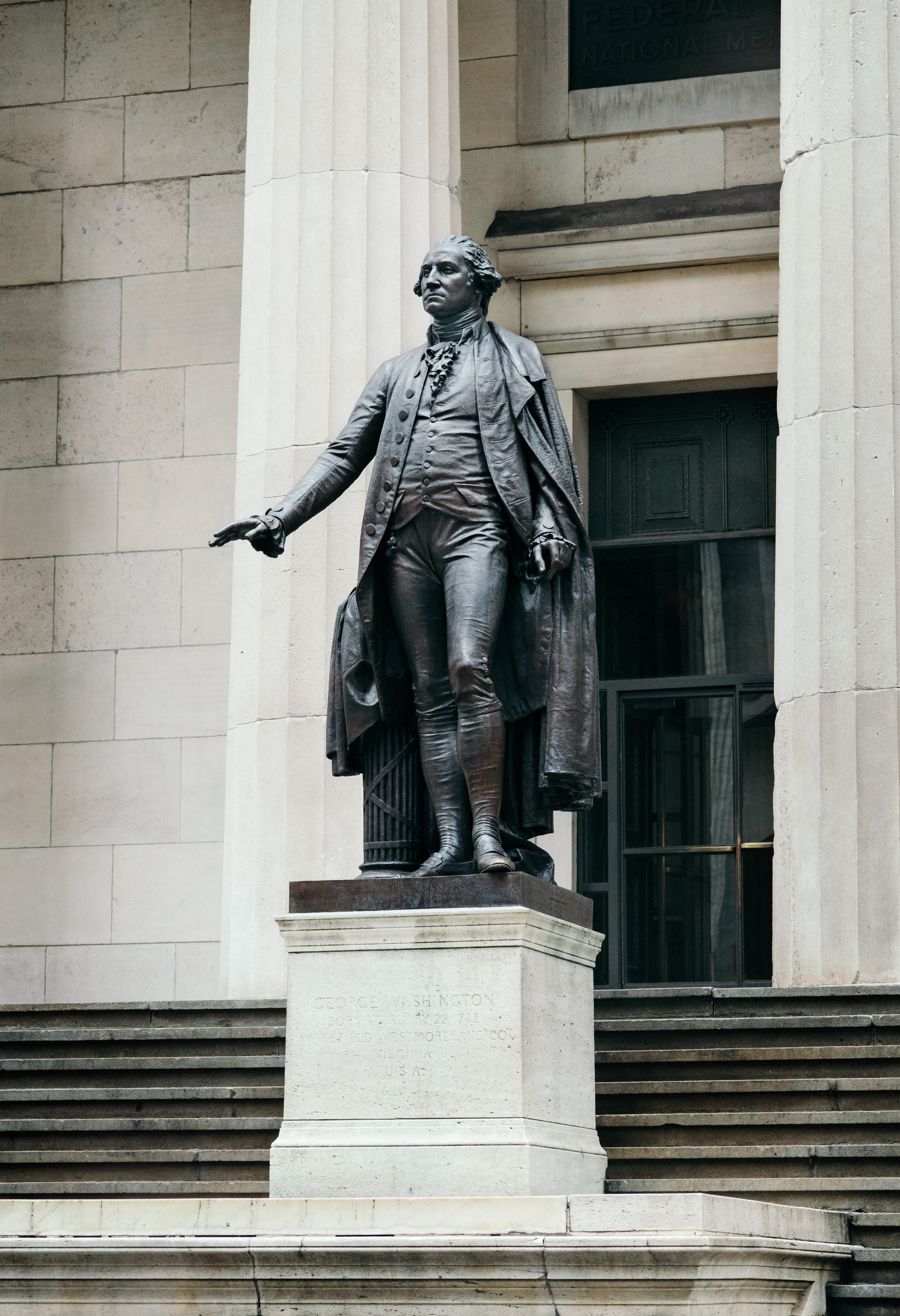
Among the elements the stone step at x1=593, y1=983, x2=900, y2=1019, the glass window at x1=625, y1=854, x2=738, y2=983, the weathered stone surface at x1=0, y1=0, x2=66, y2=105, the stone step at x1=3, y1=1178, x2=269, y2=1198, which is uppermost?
the weathered stone surface at x1=0, y1=0, x2=66, y2=105

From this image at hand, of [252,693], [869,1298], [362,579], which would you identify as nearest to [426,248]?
[252,693]

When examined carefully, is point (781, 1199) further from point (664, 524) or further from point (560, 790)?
point (664, 524)

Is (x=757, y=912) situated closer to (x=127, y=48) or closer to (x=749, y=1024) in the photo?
(x=749, y=1024)

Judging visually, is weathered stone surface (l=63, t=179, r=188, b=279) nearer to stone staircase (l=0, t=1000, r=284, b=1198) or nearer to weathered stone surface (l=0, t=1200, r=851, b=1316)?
stone staircase (l=0, t=1000, r=284, b=1198)

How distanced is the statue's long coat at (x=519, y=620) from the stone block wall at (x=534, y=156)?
8.75 meters

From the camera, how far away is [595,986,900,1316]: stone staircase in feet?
34.1

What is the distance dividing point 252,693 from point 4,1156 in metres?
4.07

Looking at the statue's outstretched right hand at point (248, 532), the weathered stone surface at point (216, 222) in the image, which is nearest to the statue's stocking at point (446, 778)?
the statue's outstretched right hand at point (248, 532)

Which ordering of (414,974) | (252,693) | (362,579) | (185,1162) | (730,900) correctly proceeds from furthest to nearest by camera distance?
(730,900)
(252,693)
(185,1162)
(362,579)
(414,974)

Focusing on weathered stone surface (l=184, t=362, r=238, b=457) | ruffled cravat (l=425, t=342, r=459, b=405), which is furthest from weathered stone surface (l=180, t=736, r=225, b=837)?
ruffled cravat (l=425, t=342, r=459, b=405)

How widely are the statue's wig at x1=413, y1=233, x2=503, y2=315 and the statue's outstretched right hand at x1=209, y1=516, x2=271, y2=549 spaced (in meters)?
1.35

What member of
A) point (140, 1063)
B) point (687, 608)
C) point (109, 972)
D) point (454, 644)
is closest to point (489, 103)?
point (687, 608)

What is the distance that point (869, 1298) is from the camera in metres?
9.31

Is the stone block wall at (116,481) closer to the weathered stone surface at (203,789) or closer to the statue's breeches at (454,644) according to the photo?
the weathered stone surface at (203,789)
